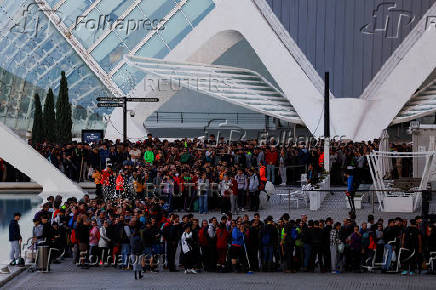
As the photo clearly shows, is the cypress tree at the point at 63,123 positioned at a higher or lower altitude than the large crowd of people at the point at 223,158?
higher

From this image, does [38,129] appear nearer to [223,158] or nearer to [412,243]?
[223,158]

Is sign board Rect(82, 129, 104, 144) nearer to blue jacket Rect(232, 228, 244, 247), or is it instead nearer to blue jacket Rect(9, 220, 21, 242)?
blue jacket Rect(9, 220, 21, 242)

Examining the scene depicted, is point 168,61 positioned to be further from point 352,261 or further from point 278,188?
point 352,261

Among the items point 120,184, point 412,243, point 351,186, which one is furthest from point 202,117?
point 412,243

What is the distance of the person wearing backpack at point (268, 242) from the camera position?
55.6 ft

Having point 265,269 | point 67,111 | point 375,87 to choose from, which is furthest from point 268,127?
point 265,269

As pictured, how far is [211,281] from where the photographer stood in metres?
16.1

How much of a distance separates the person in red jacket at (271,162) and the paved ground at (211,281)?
8942mm

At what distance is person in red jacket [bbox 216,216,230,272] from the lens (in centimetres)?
1700

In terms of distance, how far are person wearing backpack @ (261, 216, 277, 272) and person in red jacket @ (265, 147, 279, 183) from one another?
8.50 metres

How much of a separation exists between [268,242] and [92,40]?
2498cm

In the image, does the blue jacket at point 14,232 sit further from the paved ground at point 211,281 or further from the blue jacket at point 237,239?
the blue jacket at point 237,239

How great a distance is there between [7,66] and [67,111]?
521 cm

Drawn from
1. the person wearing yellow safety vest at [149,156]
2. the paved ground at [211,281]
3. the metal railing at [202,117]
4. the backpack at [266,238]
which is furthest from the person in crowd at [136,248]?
the metal railing at [202,117]
